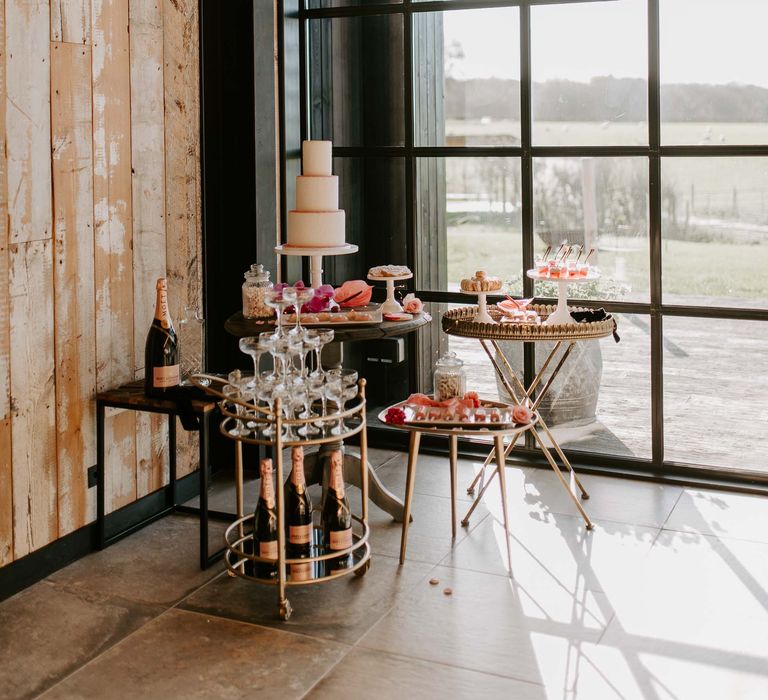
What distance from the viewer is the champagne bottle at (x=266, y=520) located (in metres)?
3.16

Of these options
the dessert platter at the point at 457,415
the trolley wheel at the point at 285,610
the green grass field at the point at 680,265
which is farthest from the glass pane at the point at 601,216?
the trolley wheel at the point at 285,610

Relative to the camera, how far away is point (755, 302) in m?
4.04

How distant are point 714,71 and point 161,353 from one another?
7.71 feet

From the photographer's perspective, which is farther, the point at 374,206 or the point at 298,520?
the point at 374,206

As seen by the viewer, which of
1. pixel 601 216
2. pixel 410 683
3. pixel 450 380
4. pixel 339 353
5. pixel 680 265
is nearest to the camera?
pixel 410 683

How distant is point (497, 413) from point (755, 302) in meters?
1.32

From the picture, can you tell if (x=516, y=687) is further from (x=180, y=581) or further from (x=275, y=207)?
(x=275, y=207)

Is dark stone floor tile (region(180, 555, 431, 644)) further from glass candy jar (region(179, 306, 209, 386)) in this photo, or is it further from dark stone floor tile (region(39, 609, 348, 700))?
glass candy jar (region(179, 306, 209, 386))

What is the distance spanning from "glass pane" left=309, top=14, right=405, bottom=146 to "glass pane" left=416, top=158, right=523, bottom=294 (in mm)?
284

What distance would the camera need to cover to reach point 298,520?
3.20 m

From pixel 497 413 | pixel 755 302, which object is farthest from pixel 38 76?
pixel 755 302

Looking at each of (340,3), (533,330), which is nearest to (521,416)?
(533,330)

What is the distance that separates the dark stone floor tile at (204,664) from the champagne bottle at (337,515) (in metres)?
0.36

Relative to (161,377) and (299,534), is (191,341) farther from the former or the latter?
(299,534)
